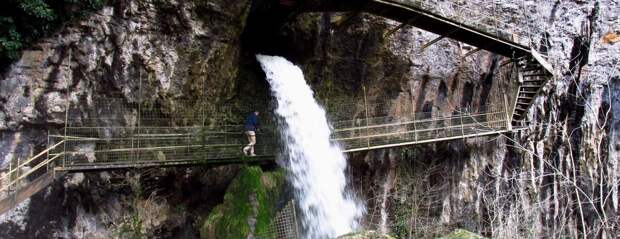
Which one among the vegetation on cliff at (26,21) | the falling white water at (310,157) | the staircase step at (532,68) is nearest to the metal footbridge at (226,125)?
the staircase step at (532,68)

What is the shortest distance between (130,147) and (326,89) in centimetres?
573

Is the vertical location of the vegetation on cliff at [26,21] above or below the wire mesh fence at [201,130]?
above

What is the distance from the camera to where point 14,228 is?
9.12 metres

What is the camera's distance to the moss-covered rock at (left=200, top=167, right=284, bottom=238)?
9250 millimetres

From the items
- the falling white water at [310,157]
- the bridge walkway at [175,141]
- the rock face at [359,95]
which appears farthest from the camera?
the falling white water at [310,157]

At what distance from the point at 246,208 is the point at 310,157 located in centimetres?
247

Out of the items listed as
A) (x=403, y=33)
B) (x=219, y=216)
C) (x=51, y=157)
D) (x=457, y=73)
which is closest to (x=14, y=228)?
(x=51, y=157)

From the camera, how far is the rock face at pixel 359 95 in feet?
32.2

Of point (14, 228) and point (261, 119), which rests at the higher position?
point (261, 119)

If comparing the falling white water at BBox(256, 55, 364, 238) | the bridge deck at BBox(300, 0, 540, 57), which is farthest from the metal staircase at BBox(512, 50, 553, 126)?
the falling white water at BBox(256, 55, 364, 238)

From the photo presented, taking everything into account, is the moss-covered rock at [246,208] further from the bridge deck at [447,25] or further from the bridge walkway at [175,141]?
the bridge deck at [447,25]

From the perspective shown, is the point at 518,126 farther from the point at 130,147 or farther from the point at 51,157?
the point at 51,157

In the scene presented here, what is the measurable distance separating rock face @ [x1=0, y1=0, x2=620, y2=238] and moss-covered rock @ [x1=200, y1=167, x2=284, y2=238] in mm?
1459

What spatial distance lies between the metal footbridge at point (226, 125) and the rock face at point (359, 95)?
253 millimetres
